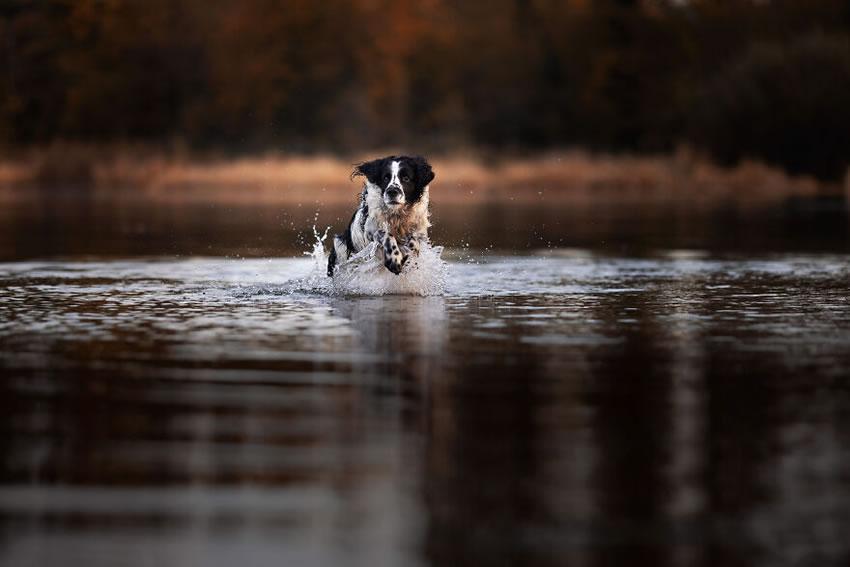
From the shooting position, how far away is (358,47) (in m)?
73.4

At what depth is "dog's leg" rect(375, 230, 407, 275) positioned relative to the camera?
13156 mm

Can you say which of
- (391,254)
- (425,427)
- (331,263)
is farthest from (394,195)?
(425,427)

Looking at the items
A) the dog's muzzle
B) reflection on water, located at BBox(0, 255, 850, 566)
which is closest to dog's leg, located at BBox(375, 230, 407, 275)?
the dog's muzzle

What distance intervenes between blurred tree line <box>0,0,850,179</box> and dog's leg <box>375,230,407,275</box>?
48.7 meters

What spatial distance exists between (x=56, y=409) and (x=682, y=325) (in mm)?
5297

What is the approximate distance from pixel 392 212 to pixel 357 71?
61079mm

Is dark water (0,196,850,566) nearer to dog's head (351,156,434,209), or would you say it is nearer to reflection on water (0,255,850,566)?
reflection on water (0,255,850,566)

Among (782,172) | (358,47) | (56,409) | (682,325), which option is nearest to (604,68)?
(358,47)

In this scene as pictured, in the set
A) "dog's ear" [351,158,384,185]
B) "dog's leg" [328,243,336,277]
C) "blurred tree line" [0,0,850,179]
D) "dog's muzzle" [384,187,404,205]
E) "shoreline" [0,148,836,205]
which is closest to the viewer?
"dog's muzzle" [384,187,404,205]

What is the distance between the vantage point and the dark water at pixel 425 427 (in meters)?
4.68

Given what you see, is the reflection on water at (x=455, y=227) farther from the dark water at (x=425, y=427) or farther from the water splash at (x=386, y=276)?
the dark water at (x=425, y=427)

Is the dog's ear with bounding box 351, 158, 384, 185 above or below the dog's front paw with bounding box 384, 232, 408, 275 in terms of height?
above

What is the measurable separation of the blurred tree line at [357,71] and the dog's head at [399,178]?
48.0 meters

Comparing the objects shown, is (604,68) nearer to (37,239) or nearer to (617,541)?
(37,239)
